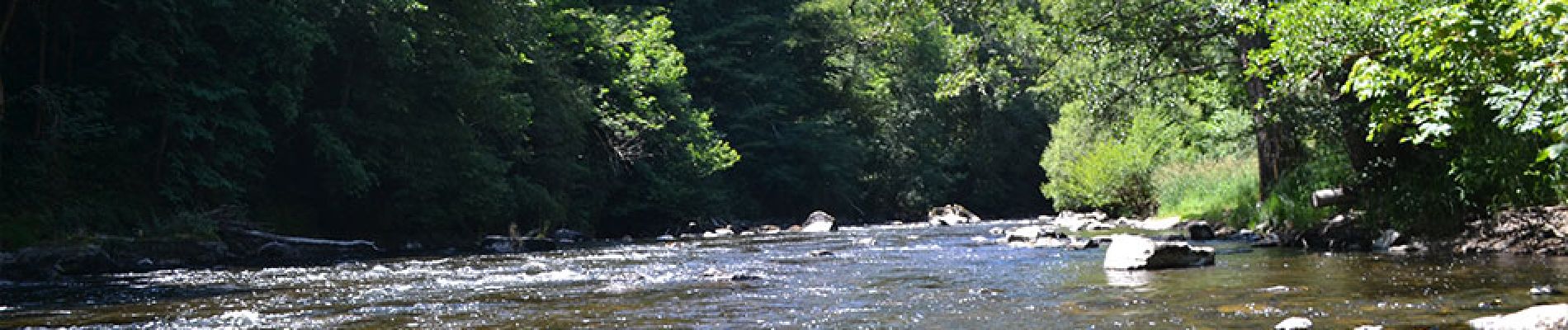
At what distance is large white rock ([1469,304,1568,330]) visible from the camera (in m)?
6.61

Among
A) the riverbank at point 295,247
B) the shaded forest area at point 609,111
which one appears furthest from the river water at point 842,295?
the shaded forest area at point 609,111

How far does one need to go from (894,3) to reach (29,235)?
12743mm

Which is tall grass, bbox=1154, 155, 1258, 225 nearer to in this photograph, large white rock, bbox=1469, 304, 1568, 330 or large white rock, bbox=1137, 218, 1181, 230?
large white rock, bbox=1137, 218, 1181, 230

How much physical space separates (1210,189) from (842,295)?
1623 centimetres

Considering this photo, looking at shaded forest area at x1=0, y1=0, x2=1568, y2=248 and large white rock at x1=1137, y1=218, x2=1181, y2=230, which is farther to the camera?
large white rock at x1=1137, y1=218, x2=1181, y2=230

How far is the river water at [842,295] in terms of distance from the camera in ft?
28.0

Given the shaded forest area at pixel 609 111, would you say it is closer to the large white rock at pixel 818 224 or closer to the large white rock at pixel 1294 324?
the large white rock at pixel 1294 324

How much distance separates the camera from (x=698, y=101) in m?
45.2

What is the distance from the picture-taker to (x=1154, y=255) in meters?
12.3

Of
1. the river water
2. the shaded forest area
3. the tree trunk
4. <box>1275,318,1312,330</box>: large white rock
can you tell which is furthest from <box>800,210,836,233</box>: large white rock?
<box>1275,318,1312,330</box>: large white rock

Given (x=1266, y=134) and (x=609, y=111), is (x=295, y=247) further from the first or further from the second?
(x=1266, y=134)

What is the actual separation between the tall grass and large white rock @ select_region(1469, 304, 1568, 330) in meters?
13.3

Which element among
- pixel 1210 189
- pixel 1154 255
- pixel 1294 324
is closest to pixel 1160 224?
pixel 1210 189

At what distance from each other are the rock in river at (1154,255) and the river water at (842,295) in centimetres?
22
